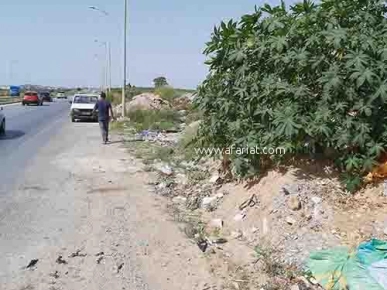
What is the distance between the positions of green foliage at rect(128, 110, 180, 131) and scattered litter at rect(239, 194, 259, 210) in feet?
47.1

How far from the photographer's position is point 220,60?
778cm

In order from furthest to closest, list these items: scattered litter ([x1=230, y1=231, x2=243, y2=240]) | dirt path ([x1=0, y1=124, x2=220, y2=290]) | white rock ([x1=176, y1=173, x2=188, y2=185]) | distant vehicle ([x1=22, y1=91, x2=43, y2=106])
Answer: distant vehicle ([x1=22, y1=91, x2=43, y2=106])
white rock ([x1=176, y1=173, x2=188, y2=185])
scattered litter ([x1=230, y1=231, x2=243, y2=240])
dirt path ([x1=0, y1=124, x2=220, y2=290])

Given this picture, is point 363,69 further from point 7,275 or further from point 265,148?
point 7,275

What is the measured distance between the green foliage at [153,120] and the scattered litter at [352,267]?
54.1 feet

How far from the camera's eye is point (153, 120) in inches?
936

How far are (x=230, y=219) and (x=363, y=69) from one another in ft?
9.03

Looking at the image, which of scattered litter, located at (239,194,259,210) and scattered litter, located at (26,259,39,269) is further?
scattered litter, located at (239,194,259,210)

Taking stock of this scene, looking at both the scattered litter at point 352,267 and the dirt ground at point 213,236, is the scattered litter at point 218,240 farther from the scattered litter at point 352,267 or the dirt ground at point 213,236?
the scattered litter at point 352,267

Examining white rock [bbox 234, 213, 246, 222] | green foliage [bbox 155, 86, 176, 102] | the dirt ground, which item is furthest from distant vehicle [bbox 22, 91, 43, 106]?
white rock [bbox 234, 213, 246, 222]

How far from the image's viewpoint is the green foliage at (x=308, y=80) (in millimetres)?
5824

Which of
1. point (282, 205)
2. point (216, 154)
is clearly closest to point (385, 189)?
point (282, 205)

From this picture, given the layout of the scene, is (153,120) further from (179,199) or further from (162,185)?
(179,199)

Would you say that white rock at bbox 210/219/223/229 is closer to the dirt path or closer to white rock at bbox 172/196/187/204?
the dirt path

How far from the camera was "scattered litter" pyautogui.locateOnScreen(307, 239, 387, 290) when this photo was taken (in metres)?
4.29
